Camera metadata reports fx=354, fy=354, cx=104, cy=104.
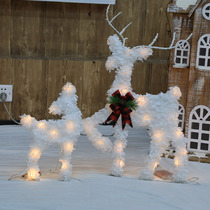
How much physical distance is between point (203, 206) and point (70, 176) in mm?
401

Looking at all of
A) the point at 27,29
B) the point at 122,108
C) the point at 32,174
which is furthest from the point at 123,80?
the point at 27,29

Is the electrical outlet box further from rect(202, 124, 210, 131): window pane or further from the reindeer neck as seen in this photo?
rect(202, 124, 210, 131): window pane

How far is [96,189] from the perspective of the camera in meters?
1.03

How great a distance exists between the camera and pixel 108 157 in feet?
4.69

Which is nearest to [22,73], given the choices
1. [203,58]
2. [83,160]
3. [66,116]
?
[83,160]

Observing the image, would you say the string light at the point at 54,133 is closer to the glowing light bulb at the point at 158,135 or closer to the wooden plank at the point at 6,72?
the glowing light bulb at the point at 158,135

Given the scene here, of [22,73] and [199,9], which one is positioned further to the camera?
[22,73]

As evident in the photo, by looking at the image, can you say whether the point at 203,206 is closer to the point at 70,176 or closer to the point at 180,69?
the point at 70,176

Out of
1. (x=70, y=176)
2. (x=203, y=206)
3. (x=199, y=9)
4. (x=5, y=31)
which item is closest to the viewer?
(x=203, y=206)

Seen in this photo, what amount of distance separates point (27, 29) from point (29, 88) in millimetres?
305

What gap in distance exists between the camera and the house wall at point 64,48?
5.98 feet

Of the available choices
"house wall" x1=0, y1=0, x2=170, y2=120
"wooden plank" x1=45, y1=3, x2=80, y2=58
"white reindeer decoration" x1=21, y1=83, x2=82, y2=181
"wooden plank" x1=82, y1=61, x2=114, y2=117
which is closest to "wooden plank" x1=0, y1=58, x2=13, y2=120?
"house wall" x1=0, y1=0, x2=170, y2=120

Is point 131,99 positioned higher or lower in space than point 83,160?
higher

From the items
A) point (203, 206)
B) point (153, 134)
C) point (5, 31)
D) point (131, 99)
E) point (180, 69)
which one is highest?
point (5, 31)
